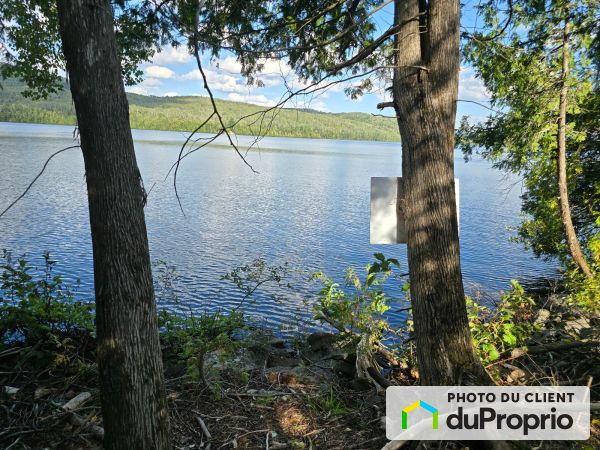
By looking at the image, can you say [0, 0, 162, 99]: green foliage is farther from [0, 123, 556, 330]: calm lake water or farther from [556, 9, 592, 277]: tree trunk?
[556, 9, 592, 277]: tree trunk

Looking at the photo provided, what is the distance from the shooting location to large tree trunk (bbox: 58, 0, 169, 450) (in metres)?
2.65

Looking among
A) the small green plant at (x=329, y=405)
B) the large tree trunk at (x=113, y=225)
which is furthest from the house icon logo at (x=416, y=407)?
the large tree trunk at (x=113, y=225)

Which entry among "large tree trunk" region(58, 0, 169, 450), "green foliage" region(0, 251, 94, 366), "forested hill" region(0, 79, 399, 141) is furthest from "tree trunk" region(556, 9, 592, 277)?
"forested hill" region(0, 79, 399, 141)

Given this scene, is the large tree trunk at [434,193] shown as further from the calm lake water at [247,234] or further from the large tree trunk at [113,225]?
the calm lake water at [247,234]

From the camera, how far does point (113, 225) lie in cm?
270

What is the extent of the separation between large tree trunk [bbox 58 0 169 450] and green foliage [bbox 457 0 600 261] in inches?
186

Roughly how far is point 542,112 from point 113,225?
8.69 m

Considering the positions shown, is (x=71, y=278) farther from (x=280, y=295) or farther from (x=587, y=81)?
(x=587, y=81)

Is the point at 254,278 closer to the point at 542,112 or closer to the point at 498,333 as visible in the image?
the point at 498,333

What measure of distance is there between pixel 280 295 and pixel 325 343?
148 inches

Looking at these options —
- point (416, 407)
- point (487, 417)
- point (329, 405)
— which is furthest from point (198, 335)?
point (487, 417)

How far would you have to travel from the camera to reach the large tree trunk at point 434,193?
3.26 metres

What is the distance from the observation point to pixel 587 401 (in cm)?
331

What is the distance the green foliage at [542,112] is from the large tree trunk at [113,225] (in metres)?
4.73
